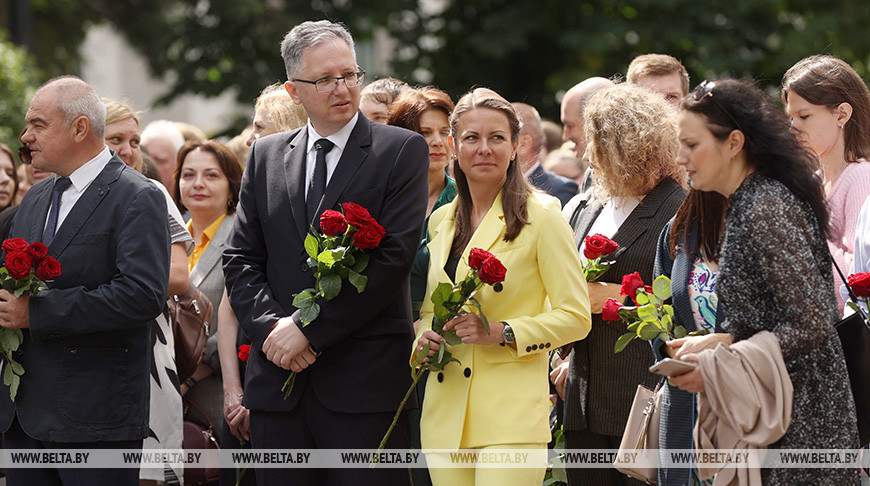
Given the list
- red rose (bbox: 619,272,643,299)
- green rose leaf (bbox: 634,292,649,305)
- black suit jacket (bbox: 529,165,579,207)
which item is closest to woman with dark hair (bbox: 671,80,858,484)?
green rose leaf (bbox: 634,292,649,305)

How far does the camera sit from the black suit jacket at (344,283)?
14.3ft

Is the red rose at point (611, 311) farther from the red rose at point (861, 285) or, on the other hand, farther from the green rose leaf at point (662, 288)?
Result: the red rose at point (861, 285)

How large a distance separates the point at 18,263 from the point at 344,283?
1408 millimetres

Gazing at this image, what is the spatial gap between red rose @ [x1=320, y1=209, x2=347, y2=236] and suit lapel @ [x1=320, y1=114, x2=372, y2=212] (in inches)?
12.6

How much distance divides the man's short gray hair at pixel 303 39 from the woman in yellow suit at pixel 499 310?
2.21 feet

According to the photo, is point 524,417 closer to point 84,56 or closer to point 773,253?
point 773,253

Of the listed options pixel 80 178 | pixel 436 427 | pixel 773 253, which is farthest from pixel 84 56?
pixel 773 253

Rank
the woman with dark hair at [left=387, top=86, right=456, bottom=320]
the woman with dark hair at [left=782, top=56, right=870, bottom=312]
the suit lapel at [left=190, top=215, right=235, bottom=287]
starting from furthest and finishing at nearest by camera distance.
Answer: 1. the suit lapel at [left=190, top=215, right=235, bottom=287]
2. the woman with dark hair at [left=387, top=86, right=456, bottom=320]
3. the woman with dark hair at [left=782, top=56, right=870, bottom=312]

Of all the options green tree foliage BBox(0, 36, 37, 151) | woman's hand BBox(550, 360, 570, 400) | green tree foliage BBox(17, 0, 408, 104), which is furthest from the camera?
green tree foliage BBox(17, 0, 408, 104)

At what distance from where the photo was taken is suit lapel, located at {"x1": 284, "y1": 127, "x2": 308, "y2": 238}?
4496 millimetres

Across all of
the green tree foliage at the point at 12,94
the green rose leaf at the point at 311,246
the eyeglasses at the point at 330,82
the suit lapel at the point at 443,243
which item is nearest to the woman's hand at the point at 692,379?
the suit lapel at the point at 443,243

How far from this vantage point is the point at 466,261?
4.48 meters

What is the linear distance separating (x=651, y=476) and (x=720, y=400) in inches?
25.6

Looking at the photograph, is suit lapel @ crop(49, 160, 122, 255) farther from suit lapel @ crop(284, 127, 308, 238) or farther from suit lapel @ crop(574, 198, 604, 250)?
suit lapel @ crop(574, 198, 604, 250)
